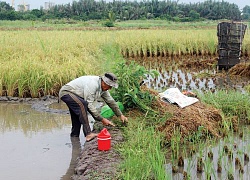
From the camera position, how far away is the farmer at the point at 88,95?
458 centimetres

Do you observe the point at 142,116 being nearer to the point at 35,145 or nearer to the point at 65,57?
the point at 35,145

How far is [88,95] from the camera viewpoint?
461cm

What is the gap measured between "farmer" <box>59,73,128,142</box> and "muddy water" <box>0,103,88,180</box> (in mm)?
432

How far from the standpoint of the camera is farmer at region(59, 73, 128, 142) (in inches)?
180

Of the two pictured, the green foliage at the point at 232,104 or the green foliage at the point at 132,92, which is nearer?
the green foliage at the point at 132,92

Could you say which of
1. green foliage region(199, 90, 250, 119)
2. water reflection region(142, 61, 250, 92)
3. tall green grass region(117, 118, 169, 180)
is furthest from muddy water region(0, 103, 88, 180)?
water reflection region(142, 61, 250, 92)

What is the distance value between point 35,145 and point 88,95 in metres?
1.09

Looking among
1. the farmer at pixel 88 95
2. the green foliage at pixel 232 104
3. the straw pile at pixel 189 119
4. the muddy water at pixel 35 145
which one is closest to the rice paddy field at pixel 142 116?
the green foliage at pixel 232 104

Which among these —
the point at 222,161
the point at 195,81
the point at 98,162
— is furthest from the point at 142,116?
Result: the point at 195,81

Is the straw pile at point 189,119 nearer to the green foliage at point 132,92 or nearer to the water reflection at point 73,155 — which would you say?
the green foliage at point 132,92

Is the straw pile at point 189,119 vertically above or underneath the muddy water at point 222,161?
above

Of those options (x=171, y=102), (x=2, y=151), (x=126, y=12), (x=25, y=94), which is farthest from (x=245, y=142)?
(x=126, y=12)

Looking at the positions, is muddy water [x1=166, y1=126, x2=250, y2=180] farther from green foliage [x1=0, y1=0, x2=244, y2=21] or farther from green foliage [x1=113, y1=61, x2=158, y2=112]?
green foliage [x1=0, y1=0, x2=244, y2=21]

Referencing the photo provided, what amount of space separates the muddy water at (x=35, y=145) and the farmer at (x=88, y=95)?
1.42 feet
